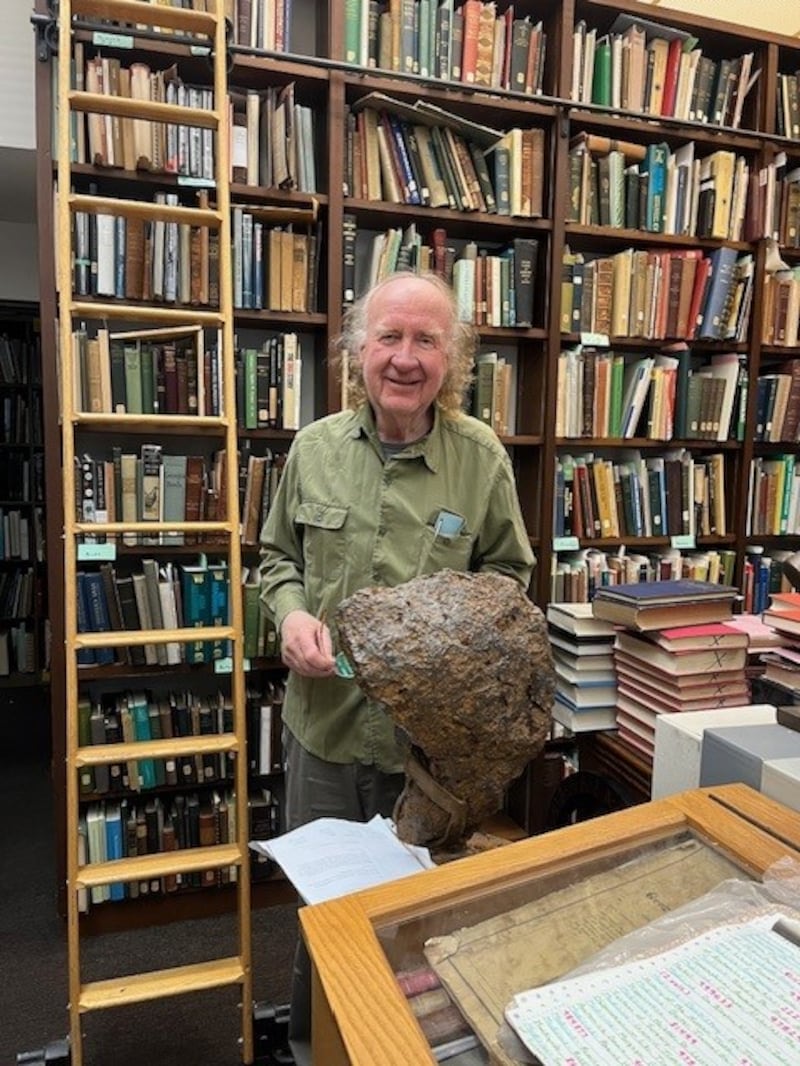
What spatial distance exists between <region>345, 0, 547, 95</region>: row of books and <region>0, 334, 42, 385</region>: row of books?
291 centimetres

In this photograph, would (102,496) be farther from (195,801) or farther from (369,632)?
(369,632)

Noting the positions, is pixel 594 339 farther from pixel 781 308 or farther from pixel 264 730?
pixel 264 730

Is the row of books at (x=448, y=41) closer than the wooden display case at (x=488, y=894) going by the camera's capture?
No

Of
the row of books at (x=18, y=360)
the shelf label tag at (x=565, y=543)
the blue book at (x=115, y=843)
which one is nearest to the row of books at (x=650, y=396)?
the shelf label tag at (x=565, y=543)

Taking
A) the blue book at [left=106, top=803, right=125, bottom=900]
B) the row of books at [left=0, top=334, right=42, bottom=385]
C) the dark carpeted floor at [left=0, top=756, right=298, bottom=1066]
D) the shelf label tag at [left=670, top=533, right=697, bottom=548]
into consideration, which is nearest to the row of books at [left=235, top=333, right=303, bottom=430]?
the blue book at [left=106, top=803, right=125, bottom=900]

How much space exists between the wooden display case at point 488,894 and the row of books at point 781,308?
2461 mm

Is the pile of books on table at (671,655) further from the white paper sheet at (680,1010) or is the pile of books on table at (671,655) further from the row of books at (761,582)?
the row of books at (761,582)

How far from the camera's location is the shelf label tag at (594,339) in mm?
2479

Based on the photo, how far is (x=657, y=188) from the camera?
8.28 feet

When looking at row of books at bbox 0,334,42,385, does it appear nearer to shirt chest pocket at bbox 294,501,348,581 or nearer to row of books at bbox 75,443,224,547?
row of books at bbox 75,443,224,547

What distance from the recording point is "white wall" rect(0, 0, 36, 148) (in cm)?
218

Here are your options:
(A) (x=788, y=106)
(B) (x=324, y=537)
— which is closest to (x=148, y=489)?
(B) (x=324, y=537)

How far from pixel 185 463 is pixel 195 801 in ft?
3.53

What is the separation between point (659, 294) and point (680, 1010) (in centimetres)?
253
